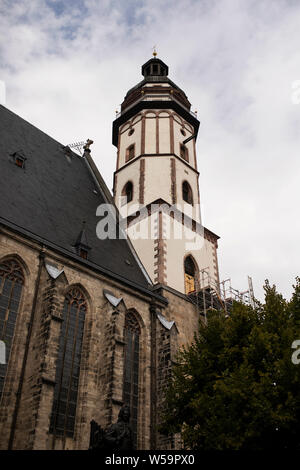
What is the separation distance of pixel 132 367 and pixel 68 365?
8.95 feet

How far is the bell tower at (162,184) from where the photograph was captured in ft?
69.7

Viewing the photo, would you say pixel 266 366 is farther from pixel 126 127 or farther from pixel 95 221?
pixel 126 127

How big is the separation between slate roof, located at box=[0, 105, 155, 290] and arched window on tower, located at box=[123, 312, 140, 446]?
5.82 feet

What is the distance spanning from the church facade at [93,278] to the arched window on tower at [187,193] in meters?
0.06

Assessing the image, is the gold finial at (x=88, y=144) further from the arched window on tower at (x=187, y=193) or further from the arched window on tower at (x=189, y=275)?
the arched window on tower at (x=189, y=275)

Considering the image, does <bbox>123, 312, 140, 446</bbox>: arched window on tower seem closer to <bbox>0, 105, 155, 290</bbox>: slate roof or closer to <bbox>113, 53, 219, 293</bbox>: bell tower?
<bbox>0, 105, 155, 290</bbox>: slate roof

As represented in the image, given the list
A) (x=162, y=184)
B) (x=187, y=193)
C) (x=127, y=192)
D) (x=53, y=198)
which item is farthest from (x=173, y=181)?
(x=53, y=198)

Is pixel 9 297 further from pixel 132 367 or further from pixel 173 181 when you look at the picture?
pixel 173 181

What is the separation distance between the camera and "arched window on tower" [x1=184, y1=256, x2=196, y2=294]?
827 inches

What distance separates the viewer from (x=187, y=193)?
2480cm

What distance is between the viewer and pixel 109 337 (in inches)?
607

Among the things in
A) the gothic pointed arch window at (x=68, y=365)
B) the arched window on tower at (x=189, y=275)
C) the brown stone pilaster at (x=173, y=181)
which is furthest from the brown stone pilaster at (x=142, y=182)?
the gothic pointed arch window at (x=68, y=365)

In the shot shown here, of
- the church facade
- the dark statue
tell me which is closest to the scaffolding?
the church facade
